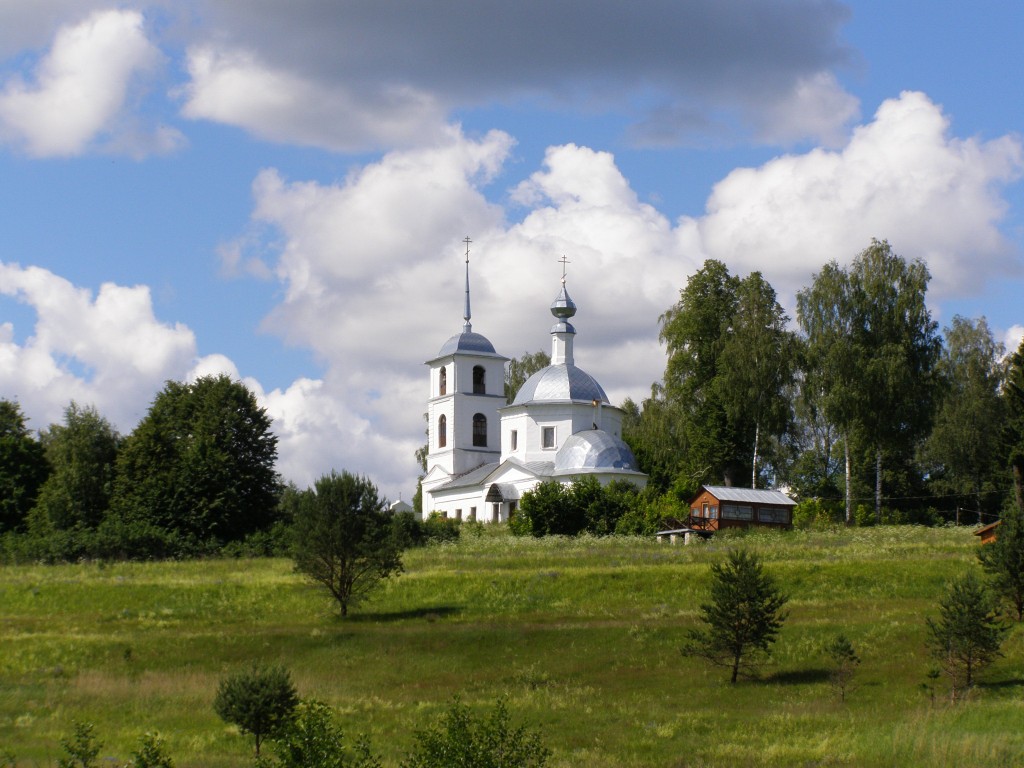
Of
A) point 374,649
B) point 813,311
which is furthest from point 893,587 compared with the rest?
point 813,311

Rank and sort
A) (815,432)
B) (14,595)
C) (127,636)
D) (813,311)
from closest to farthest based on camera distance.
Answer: (127,636), (14,595), (813,311), (815,432)

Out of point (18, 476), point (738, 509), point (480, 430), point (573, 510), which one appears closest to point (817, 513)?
point (738, 509)

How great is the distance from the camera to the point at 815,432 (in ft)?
244

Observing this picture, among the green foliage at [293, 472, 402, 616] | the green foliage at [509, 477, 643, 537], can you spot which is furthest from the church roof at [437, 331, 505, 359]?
the green foliage at [293, 472, 402, 616]

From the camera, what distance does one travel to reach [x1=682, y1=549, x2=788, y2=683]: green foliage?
1196 inches

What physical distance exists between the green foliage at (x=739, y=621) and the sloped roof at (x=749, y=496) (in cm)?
2586

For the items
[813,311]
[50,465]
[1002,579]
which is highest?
[813,311]

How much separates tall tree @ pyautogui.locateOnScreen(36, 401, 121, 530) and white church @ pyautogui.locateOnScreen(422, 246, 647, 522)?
59.3 feet

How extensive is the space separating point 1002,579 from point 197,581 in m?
24.1

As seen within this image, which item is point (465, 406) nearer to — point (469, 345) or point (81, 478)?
point (469, 345)

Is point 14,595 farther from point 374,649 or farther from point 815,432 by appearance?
point 815,432

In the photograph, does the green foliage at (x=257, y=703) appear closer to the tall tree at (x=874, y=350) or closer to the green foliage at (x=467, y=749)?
the green foliage at (x=467, y=749)

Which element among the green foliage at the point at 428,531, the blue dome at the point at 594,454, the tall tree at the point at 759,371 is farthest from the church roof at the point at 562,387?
the green foliage at the point at 428,531

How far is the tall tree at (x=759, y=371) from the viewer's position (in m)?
64.4
